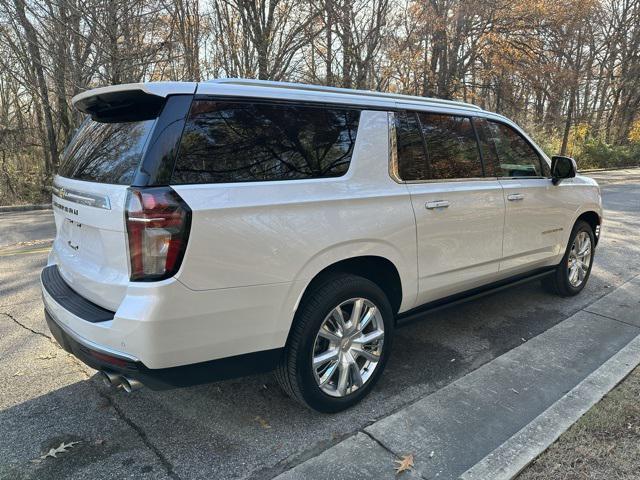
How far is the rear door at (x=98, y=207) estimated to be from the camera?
221cm

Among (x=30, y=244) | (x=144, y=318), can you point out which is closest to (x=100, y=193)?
(x=144, y=318)

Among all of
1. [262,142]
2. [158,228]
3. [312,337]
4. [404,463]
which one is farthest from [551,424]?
[158,228]

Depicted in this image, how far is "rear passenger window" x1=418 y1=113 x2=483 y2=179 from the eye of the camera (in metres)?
3.29

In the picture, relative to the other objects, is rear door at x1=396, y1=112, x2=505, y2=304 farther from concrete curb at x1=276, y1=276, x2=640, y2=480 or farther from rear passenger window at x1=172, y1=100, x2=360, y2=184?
concrete curb at x1=276, y1=276, x2=640, y2=480

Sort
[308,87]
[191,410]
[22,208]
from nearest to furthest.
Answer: [308,87] → [191,410] → [22,208]

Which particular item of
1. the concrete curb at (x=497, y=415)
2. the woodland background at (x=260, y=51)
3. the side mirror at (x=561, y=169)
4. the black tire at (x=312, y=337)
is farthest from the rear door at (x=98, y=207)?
the woodland background at (x=260, y=51)

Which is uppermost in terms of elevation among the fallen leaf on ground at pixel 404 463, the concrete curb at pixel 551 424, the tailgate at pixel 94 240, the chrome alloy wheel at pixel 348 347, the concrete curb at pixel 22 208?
the tailgate at pixel 94 240

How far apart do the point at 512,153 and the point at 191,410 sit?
3271mm

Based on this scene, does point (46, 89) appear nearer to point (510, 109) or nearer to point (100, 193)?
point (100, 193)

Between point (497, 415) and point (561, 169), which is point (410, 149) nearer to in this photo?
point (497, 415)

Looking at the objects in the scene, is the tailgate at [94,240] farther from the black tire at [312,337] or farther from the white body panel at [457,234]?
the white body panel at [457,234]

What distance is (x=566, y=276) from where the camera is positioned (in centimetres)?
474

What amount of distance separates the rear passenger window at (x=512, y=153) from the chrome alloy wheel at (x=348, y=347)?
180 centimetres

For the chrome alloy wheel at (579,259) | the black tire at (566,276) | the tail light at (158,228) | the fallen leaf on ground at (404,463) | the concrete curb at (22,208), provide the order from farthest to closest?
the concrete curb at (22,208), the chrome alloy wheel at (579,259), the black tire at (566,276), the fallen leaf on ground at (404,463), the tail light at (158,228)
